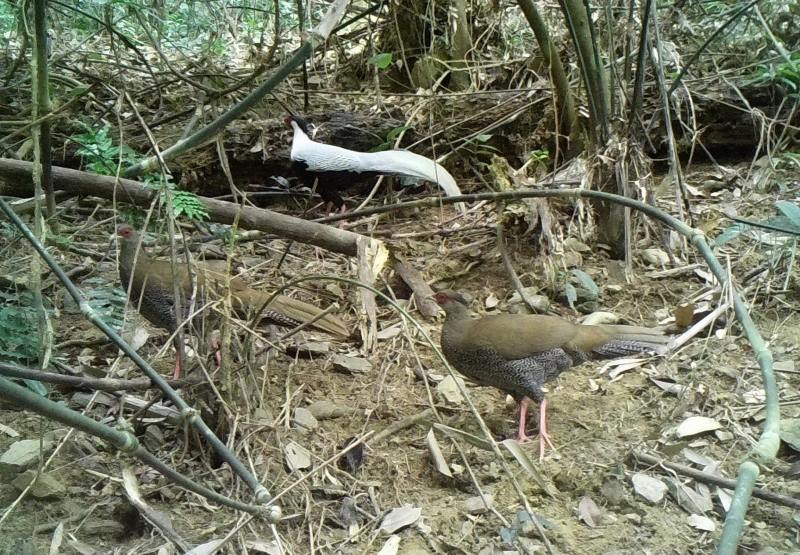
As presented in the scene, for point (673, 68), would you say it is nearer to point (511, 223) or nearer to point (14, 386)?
point (511, 223)

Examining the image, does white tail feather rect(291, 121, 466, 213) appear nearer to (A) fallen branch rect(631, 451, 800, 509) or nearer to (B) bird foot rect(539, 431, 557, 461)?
(B) bird foot rect(539, 431, 557, 461)

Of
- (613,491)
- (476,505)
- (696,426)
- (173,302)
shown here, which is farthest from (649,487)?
(173,302)

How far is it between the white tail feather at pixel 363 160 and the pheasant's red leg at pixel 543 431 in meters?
1.95

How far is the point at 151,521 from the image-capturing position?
253cm

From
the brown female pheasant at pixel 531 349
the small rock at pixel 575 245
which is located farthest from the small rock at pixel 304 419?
the small rock at pixel 575 245

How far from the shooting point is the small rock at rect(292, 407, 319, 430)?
323 cm

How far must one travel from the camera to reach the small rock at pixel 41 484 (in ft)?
8.77

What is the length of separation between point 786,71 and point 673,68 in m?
0.86

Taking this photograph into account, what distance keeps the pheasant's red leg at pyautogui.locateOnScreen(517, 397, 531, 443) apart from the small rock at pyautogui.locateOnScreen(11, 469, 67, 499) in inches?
72.0

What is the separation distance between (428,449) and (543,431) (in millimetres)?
508

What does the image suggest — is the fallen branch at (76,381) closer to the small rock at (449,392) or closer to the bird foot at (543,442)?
the small rock at (449,392)

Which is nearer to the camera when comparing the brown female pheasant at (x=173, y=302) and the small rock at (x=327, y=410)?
the small rock at (x=327, y=410)

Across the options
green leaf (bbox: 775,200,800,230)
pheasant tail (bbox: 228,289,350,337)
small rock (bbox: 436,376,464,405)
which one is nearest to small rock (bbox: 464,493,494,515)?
small rock (bbox: 436,376,464,405)

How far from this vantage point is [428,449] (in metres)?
3.08
